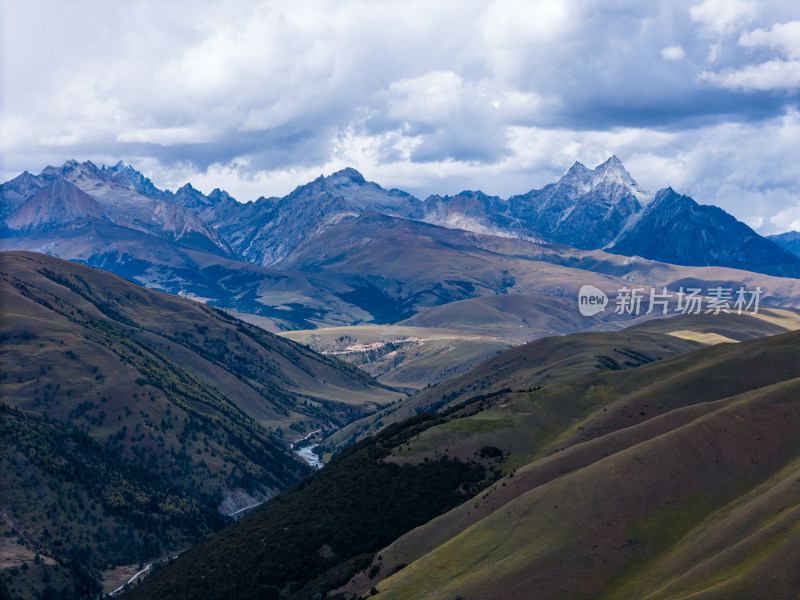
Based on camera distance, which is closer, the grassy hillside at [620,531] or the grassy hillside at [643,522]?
the grassy hillside at [643,522]

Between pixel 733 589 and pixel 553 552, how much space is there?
3610 cm

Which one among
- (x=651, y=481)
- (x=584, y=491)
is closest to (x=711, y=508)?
(x=651, y=481)

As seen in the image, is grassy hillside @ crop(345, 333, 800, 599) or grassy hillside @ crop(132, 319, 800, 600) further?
grassy hillside @ crop(132, 319, 800, 600)

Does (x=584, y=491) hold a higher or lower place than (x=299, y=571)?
higher

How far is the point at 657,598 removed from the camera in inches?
4471

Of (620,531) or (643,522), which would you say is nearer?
(620,531)

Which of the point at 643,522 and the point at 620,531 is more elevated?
the point at 643,522

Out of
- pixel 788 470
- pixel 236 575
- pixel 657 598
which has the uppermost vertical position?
pixel 788 470

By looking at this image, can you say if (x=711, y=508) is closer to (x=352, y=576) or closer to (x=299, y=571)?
(x=352, y=576)

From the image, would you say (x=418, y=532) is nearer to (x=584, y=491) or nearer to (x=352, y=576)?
(x=352, y=576)

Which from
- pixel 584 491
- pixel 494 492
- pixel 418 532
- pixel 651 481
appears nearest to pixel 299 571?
pixel 418 532

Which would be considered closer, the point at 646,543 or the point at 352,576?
the point at 646,543

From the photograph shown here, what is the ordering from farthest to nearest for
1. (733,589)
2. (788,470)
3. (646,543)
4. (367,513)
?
(367,513) → (788,470) → (646,543) → (733,589)

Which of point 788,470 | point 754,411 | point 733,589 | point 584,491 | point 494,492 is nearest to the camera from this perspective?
point 733,589
